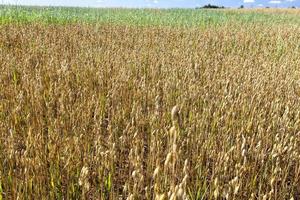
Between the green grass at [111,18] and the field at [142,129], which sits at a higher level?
the green grass at [111,18]

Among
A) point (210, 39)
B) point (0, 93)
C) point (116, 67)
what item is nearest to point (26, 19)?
point (210, 39)

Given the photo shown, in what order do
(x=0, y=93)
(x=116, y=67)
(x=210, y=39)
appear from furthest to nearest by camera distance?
(x=210, y=39) → (x=116, y=67) → (x=0, y=93)

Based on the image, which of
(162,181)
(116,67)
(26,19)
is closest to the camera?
(162,181)

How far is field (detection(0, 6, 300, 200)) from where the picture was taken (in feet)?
6.62

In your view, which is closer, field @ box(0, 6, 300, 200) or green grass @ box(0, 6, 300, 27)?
field @ box(0, 6, 300, 200)

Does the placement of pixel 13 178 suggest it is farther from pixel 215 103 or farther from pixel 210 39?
pixel 210 39

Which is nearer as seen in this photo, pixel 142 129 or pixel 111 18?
pixel 142 129

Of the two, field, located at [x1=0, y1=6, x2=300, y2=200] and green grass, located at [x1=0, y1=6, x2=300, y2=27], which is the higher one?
green grass, located at [x1=0, y1=6, x2=300, y2=27]

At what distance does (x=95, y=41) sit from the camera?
7.00 m

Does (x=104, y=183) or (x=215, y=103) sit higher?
(x=215, y=103)

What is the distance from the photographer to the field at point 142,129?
6.62 feet

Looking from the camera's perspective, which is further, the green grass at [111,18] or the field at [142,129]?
the green grass at [111,18]

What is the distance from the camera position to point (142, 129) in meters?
3.05

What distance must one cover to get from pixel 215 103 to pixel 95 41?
4.15 meters
